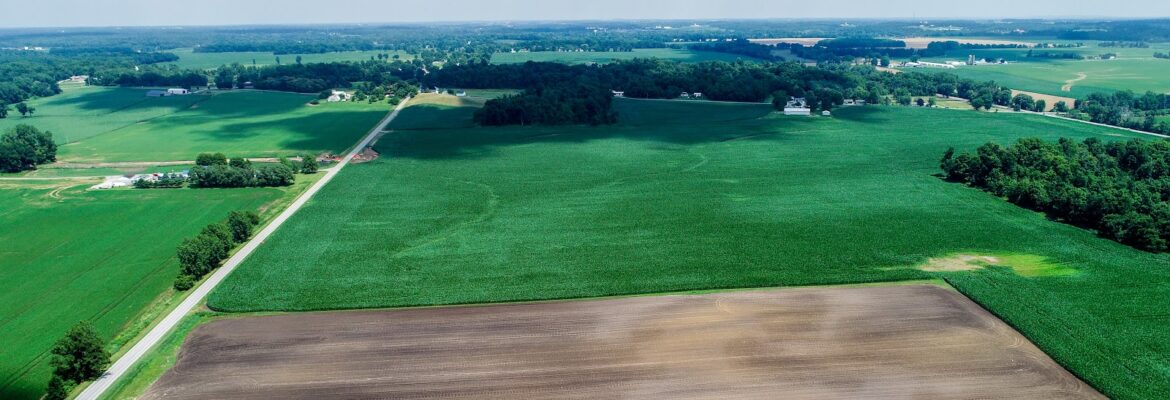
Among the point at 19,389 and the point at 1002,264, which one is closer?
the point at 19,389

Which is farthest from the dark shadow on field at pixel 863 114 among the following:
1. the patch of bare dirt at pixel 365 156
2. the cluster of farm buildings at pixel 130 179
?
the cluster of farm buildings at pixel 130 179

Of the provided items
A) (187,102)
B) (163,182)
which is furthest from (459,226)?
(187,102)

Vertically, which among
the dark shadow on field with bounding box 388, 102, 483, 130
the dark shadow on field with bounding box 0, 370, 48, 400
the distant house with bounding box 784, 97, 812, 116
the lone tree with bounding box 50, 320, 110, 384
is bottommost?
the dark shadow on field with bounding box 0, 370, 48, 400

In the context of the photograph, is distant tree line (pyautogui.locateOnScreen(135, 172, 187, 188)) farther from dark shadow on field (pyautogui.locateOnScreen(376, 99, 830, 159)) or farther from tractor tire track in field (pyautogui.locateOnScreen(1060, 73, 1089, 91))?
tractor tire track in field (pyautogui.locateOnScreen(1060, 73, 1089, 91))

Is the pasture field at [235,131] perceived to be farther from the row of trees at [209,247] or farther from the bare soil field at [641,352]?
the bare soil field at [641,352]

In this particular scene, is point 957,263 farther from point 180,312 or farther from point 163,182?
point 163,182

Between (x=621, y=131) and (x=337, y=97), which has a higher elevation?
(x=337, y=97)

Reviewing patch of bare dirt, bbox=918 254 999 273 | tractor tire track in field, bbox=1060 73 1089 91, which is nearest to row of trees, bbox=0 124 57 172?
patch of bare dirt, bbox=918 254 999 273
